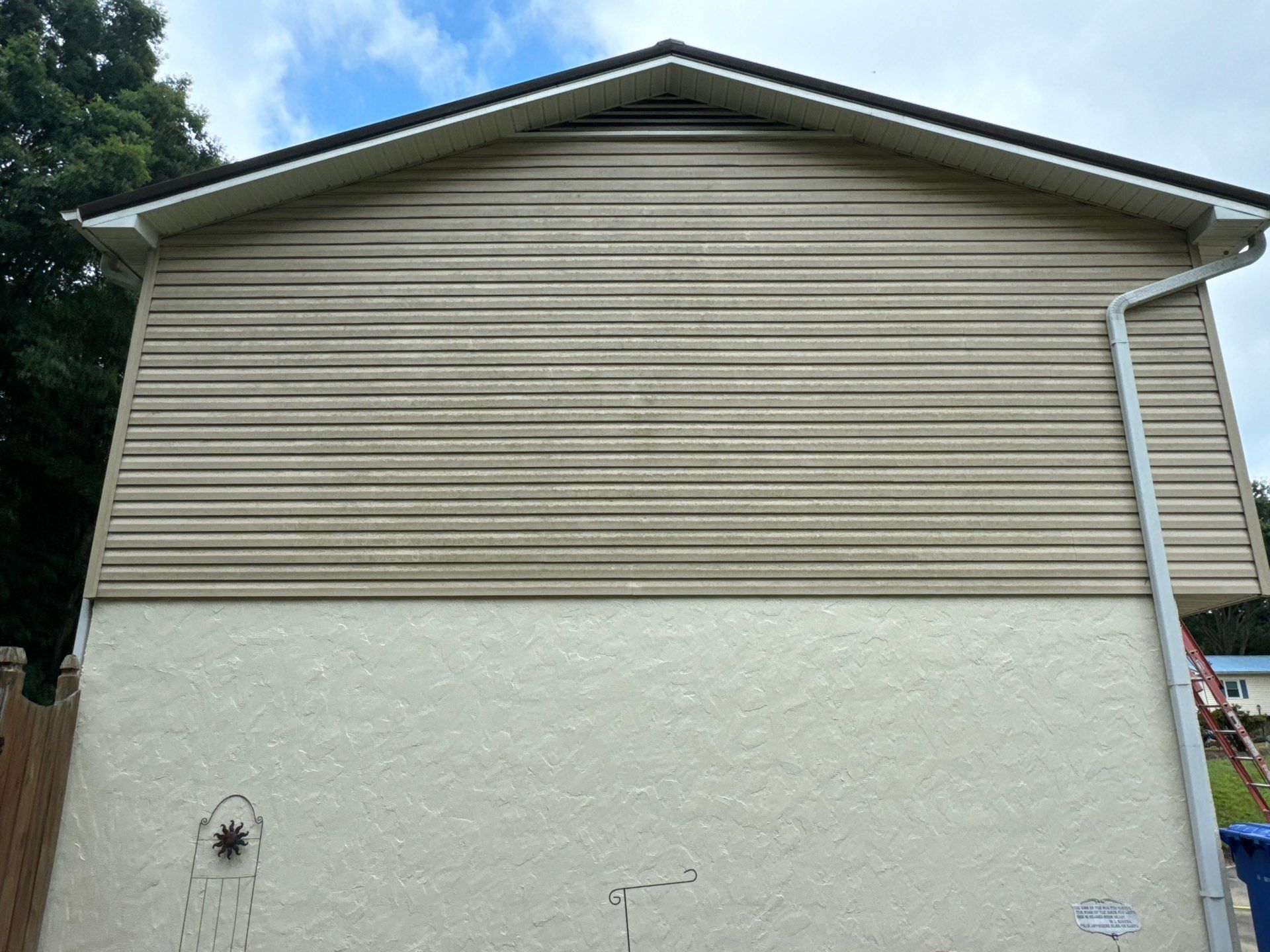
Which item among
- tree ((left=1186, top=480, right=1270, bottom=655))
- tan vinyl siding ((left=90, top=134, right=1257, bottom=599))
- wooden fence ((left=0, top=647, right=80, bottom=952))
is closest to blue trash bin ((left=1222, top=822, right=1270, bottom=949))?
tan vinyl siding ((left=90, top=134, right=1257, bottom=599))

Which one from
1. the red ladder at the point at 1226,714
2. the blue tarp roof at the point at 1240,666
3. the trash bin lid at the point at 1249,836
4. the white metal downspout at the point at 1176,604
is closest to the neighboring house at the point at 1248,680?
the blue tarp roof at the point at 1240,666

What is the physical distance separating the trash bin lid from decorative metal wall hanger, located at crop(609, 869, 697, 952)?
3.64 m

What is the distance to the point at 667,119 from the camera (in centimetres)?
705

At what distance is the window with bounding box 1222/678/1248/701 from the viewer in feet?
95.2

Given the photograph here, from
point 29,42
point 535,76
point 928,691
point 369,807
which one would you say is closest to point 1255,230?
point 928,691

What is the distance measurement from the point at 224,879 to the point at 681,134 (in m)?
6.31

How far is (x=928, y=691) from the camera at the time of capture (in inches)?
220

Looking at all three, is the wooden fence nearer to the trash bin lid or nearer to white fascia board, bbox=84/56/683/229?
white fascia board, bbox=84/56/683/229

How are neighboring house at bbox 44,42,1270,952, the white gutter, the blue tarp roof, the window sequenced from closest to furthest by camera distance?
neighboring house at bbox 44,42,1270,952 < the white gutter < the blue tarp roof < the window

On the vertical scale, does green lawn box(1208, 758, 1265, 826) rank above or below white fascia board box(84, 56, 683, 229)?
below

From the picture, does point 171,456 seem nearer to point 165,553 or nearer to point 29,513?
point 165,553

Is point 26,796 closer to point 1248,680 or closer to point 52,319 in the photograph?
point 52,319

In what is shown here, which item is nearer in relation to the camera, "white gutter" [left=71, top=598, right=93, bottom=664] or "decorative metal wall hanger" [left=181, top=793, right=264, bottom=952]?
"decorative metal wall hanger" [left=181, top=793, right=264, bottom=952]

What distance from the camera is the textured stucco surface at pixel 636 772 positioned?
5.19 metres
